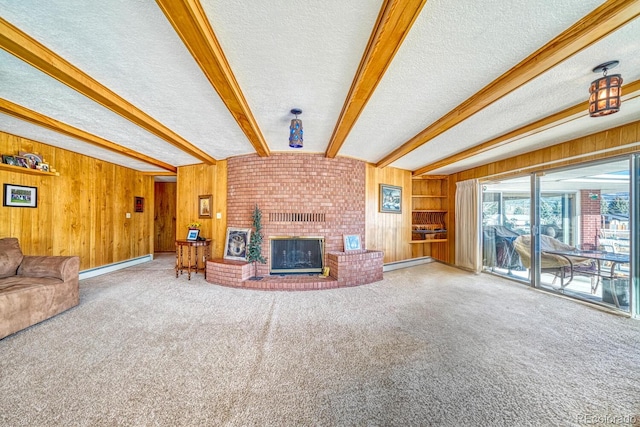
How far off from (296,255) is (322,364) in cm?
267

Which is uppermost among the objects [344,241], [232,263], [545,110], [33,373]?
[545,110]

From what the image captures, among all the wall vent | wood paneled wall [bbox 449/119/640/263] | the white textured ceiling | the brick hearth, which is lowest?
the brick hearth

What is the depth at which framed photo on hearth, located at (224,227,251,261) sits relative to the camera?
4457mm

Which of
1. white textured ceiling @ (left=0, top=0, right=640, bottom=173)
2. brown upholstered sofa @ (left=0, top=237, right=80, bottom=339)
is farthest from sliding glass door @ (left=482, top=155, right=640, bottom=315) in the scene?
brown upholstered sofa @ (left=0, top=237, right=80, bottom=339)

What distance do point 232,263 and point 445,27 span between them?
4.13 metres

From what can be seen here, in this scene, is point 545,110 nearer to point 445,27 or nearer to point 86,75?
point 445,27

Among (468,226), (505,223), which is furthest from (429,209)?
(505,223)

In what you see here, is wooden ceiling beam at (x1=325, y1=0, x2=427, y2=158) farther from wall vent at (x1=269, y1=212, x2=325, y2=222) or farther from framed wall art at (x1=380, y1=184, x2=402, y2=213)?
framed wall art at (x1=380, y1=184, x2=402, y2=213)

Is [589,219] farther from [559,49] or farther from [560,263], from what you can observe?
[559,49]

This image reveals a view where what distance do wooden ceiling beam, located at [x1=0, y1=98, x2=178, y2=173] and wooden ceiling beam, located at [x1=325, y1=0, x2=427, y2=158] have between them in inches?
139

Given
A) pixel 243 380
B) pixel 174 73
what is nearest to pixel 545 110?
pixel 174 73

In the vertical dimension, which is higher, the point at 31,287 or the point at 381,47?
the point at 381,47

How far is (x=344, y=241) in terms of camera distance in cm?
462

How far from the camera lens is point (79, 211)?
14.6ft
